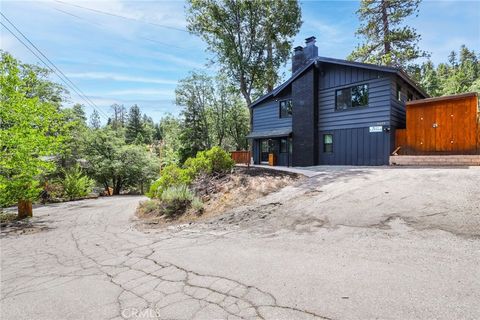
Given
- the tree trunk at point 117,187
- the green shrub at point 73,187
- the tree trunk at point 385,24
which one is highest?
the tree trunk at point 385,24

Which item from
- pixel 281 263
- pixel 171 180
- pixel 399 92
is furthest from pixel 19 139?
pixel 399 92

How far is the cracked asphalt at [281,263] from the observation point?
273 centimetres

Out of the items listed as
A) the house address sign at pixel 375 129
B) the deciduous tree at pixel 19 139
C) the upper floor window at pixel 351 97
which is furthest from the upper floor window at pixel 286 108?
the deciduous tree at pixel 19 139

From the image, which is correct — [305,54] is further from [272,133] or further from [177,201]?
[177,201]

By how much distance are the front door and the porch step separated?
954cm

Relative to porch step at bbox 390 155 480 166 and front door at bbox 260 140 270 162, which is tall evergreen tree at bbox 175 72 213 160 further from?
porch step at bbox 390 155 480 166

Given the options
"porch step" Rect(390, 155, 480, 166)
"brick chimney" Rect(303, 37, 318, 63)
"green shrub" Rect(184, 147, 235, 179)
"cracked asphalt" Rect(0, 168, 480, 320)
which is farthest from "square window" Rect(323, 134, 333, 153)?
"cracked asphalt" Rect(0, 168, 480, 320)

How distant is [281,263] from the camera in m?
3.87

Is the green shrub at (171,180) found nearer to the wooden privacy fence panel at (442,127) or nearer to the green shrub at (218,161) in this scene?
the green shrub at (218,161)

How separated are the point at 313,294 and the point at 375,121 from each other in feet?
43.0

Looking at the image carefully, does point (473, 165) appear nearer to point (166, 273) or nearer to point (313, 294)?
point (313, 294)

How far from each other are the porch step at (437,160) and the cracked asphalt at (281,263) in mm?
3771

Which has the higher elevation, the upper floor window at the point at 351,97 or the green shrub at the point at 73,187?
the upper floor window at the point at 351,97

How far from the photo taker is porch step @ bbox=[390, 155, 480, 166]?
10375mm
